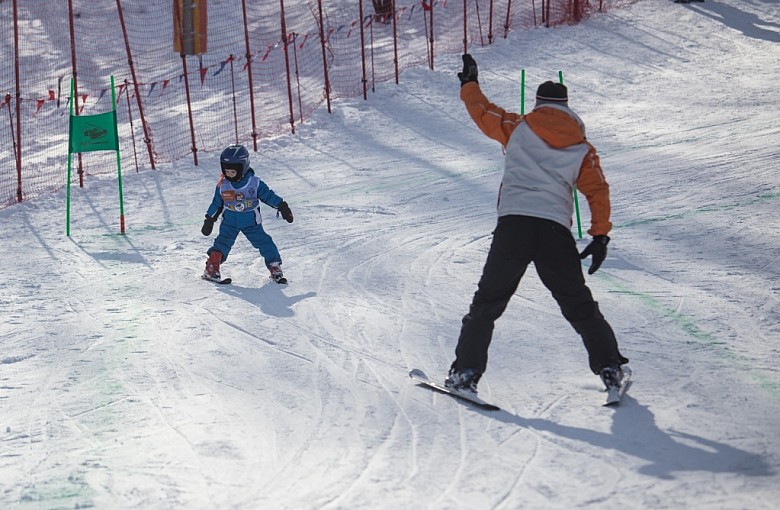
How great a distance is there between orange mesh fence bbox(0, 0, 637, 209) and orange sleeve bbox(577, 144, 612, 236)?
9.70 m

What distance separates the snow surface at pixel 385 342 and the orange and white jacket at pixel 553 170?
107cm

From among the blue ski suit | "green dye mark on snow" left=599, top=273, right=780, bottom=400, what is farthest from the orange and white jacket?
the blue ski suit

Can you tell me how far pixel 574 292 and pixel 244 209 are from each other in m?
4.14

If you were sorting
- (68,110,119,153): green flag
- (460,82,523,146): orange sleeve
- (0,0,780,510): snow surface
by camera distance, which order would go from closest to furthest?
1. (0,0,780,510): snow surface
2. (460,82,523,146): orange sleeve
3. (68,110,119,153): green flag

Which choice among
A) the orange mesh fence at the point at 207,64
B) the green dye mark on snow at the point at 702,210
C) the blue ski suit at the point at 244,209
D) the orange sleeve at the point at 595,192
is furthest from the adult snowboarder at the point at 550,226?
the orange mesh fence at the point at 207,64

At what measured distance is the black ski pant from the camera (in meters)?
5.21

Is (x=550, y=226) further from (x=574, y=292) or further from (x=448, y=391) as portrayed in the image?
(x=448, y=391)

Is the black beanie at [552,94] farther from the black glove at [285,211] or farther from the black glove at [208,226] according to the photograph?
the black glove at [208,226]

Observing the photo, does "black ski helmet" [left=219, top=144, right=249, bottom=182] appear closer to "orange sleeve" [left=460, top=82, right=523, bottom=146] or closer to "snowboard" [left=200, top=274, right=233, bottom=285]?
"snowboard" [left=200, top=274, right=233, bottom=285]

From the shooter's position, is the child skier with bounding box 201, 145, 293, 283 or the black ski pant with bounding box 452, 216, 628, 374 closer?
the black ski pant with bounding box 452, 216, 628, 374

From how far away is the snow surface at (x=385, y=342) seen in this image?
179 inches

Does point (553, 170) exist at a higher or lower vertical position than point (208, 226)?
higher

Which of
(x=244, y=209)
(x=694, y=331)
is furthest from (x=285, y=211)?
(x=694, y=331)

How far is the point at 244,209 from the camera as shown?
28.5 feet
